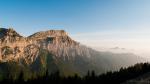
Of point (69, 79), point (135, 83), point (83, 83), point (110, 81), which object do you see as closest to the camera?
point (135, 83)

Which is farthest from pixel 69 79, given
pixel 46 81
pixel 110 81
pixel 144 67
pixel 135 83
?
pixel 135 83

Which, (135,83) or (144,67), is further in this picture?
(144,67)

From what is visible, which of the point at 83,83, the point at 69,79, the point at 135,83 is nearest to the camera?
the point at 135,83

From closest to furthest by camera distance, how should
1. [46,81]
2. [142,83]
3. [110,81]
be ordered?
1. [142,83]
2. [110,81]
3. [46,81]

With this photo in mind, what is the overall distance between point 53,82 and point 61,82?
8.92 meters

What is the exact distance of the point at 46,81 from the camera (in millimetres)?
196750

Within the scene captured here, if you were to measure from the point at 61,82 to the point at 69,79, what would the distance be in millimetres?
7309

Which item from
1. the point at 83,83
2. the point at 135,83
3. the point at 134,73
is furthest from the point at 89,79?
the point at 135,83

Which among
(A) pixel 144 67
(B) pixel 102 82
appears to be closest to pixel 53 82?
(B) pixel 102 82

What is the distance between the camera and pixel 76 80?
18075cm

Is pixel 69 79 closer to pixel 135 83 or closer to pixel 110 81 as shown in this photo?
pixel 110 81

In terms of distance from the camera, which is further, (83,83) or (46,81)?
(46,81)

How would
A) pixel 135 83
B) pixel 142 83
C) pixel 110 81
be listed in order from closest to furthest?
pixel 142 83 < pixel 135 83 < pixel 110 81

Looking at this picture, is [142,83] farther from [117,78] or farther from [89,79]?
[89,79]
